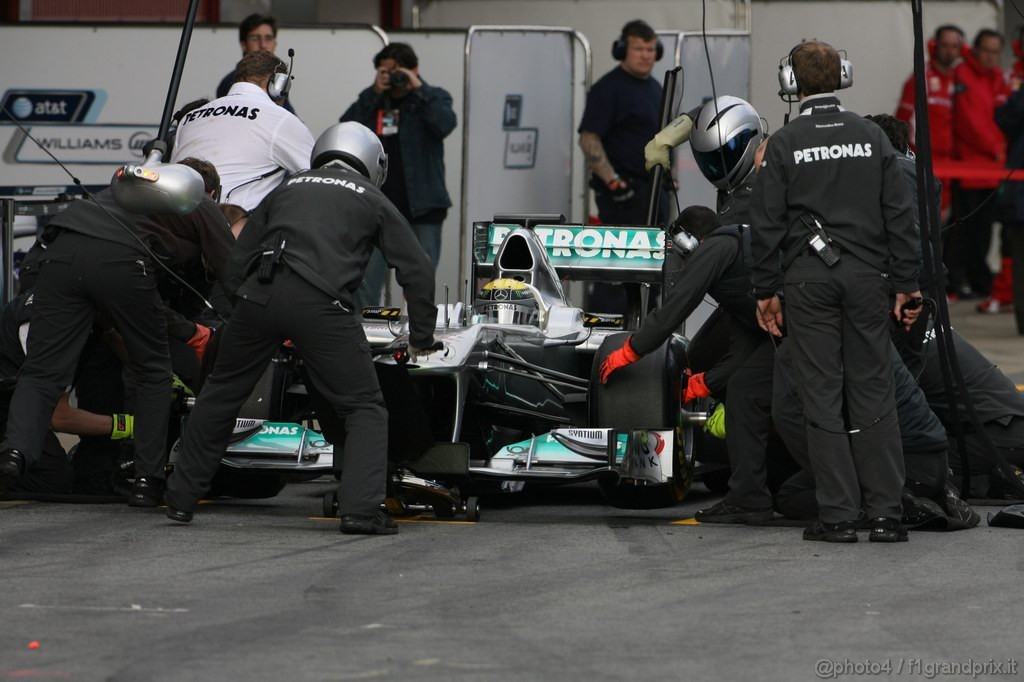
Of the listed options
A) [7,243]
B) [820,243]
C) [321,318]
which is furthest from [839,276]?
[7,243]

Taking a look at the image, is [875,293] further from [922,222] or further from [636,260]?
[636,260]

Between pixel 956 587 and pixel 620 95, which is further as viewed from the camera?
pixel 620 95

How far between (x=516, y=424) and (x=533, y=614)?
3249 mm

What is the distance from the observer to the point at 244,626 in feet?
19.2

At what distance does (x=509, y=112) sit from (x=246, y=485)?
5.91m

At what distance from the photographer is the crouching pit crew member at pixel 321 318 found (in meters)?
7.71

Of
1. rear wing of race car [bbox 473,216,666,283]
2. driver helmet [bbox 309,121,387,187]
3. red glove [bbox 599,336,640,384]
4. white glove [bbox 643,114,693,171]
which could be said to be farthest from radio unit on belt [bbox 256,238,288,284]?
white glove [bbox 643,114,693,171]

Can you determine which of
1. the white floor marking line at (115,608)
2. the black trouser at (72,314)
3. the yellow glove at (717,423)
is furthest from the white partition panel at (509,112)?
the white floor marking line at (115,608)

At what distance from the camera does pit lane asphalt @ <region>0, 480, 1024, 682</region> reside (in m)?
5.42

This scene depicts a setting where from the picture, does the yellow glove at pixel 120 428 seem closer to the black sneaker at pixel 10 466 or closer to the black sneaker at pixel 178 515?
the black sneaker at pixel 10 466

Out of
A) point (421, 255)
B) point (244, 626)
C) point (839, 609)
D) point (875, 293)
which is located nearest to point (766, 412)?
point (875, 293)

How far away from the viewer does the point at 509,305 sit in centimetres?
970

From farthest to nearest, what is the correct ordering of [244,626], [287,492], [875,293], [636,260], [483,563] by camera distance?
[636,260]
[287,492]
[875,293]
[483,563]
[244,626]

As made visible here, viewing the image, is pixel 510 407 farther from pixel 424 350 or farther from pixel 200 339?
pixel 200 339
